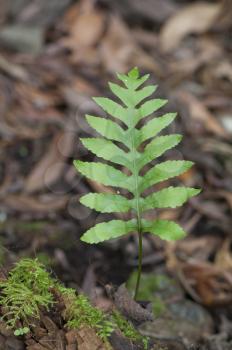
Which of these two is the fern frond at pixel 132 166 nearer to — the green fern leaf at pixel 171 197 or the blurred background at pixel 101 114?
the green fern leaf at pixel 171 197

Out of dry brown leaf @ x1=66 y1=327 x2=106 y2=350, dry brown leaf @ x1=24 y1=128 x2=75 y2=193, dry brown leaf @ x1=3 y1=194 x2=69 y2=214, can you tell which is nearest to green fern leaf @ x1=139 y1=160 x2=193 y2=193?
dry brown leaf @ x1=66 y1=327 x2=106 y2=350

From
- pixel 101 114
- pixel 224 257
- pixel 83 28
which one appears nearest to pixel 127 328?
pixel 224 257

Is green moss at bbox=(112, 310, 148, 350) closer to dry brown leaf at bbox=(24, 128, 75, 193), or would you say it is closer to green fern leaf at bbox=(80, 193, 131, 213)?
green fern leaf at bbox=(80, 193, 131, 213)

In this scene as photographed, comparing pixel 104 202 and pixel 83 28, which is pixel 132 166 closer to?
pixel 104 202

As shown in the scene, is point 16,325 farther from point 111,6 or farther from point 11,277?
point 111,6

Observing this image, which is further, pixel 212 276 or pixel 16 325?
pixel 212 276

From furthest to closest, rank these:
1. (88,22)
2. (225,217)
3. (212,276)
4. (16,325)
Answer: (88,22), (225,217), (212,276), (16,325)

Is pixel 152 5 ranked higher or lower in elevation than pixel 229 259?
higher

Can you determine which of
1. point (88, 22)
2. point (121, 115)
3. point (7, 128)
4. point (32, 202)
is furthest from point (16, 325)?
point (88, 22)
